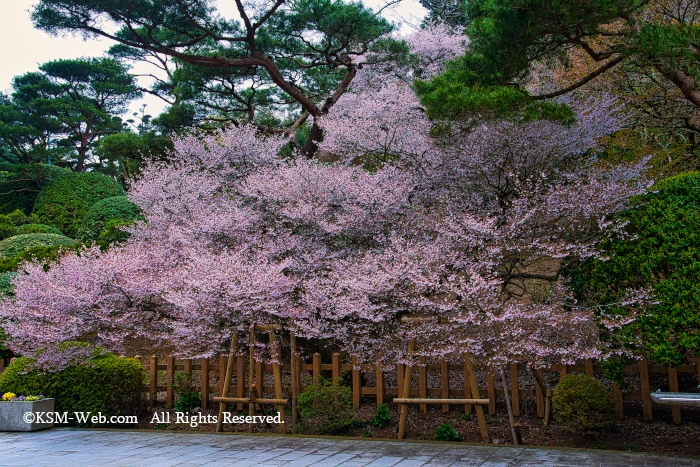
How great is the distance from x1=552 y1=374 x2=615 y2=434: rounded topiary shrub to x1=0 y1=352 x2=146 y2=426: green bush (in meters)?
5.29

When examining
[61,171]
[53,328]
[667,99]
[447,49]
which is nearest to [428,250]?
[53,328]

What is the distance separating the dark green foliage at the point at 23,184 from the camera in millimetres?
21047

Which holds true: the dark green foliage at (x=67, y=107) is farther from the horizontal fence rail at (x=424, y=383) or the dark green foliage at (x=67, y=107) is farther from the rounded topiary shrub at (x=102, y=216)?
Answer: the horizontal fence rail at (x=424, y=383)

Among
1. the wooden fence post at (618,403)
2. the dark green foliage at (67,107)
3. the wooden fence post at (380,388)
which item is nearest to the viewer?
the wooden fence post at (618,403)

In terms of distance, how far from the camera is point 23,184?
2184cm

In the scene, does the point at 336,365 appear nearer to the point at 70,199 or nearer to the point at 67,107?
the point at 70,199

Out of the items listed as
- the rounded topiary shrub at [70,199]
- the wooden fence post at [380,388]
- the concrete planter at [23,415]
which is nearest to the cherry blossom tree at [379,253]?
the wooden fence post at [380,388]

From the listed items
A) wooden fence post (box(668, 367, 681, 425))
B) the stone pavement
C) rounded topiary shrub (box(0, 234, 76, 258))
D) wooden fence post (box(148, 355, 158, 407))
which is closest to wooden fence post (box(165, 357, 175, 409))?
wooden fence post (box(148, 355, 158, 407))

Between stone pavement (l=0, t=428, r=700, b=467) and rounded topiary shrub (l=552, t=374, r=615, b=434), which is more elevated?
rounded topiary shrub (l=552, t=374, r=615, b=434)

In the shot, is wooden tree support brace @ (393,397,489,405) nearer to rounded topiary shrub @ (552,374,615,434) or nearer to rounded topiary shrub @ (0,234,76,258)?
rounded topiary shrub @ (552,374,615,434)

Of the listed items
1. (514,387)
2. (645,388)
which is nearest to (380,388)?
(514,387)

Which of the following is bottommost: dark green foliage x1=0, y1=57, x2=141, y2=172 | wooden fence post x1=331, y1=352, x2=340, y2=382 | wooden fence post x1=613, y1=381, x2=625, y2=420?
wooden fence post x1=613, y1=381, x2=625, y2=420

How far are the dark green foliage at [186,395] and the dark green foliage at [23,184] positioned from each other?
1674cm

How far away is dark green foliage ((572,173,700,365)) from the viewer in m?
4.99
